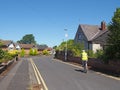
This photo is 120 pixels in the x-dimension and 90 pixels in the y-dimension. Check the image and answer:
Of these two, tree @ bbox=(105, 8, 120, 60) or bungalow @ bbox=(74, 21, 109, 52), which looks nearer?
tree @ bbox=(105, 8, 120, 60)

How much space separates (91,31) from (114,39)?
41970mm

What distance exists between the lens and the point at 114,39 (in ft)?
80.6

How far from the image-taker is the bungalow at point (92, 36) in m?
61.3

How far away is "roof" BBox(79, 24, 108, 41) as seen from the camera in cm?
6384

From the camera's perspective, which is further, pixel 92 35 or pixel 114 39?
pixel 92 35

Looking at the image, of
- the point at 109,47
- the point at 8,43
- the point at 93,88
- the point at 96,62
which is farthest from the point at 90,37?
the point at 8,43

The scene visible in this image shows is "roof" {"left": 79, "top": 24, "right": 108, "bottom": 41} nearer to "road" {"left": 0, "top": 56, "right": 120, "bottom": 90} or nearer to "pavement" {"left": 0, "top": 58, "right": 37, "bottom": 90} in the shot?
"road" {"left": 0, "top": 56, "right": 120, "bottom": 90}

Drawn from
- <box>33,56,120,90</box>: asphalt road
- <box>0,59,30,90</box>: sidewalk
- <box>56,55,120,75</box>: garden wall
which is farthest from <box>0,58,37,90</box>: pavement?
<box>56,55,120,75</box>: garden wall

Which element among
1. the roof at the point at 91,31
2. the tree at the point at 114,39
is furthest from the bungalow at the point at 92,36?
the tree at the point at 114,39

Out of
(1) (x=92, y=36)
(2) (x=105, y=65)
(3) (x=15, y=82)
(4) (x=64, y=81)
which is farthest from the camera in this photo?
(1) (x=92, y=36)

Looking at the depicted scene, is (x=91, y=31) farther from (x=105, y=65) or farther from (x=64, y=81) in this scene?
(x=64, y=81)

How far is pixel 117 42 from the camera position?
2422 cm

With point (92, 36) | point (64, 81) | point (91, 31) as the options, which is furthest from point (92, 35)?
point (64, 81)

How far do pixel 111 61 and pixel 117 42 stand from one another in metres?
2.08
